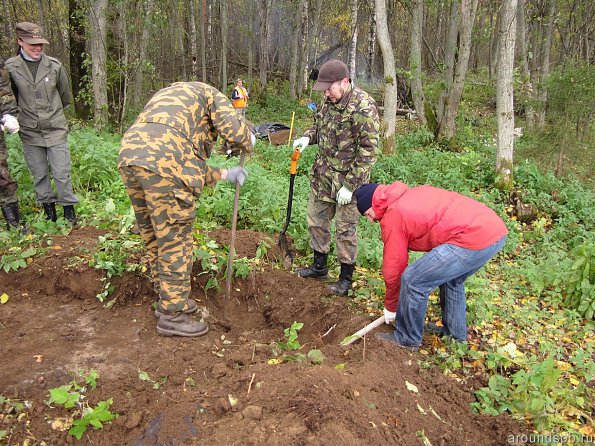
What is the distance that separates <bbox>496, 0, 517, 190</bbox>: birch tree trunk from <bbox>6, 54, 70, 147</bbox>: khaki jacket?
7354mm

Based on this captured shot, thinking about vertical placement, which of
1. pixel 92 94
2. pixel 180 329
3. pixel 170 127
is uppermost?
pixel 170 127

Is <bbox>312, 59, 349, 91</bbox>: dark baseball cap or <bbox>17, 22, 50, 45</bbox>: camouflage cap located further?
<bbox>17, 22, 50, 45</bbox>: camouflage cap

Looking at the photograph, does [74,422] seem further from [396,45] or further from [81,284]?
[396,45]

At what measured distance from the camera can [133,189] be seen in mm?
3389

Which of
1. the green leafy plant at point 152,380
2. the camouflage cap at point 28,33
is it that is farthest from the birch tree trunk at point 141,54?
the green leafy plant at point 152,380

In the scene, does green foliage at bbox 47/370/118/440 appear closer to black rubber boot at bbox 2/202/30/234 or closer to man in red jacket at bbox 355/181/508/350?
man in red jacket at bbox 355/181/508/350

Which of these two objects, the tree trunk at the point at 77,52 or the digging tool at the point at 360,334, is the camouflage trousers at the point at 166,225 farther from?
the tree trunk at the point at 77,52

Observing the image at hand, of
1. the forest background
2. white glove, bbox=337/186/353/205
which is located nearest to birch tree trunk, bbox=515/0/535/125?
the forest background

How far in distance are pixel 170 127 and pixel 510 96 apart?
7305 millimetres

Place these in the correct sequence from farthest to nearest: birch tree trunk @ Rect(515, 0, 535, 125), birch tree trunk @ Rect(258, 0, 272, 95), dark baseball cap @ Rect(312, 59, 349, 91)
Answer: birch tree trunk @ Rect(258, 0, 272, 95) → birch tree trunk @ Rect(515, 0, 535, 125) → dark baseball cap @ Rect(312, 59, 349, 91)

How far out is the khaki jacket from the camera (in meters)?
4.90

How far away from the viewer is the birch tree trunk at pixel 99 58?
895cm

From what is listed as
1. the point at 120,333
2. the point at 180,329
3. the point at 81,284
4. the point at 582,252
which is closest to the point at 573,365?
the point at 582,252

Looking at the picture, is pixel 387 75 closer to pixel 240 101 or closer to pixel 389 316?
pixel 240 101
